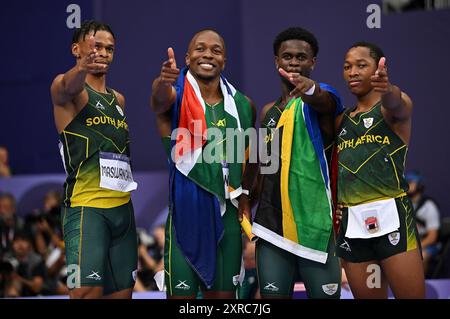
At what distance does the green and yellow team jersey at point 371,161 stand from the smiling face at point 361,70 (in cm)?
14

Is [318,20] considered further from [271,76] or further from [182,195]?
[182,195]

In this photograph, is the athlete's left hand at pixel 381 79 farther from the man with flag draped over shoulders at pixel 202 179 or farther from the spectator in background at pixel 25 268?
the spectator in background at pixel 25 268

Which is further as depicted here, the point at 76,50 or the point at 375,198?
the point at 76,50

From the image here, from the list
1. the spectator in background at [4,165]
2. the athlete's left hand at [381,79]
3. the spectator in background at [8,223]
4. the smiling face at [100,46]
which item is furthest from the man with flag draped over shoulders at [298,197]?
the spectator in background at [4,165]

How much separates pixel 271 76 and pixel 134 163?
79.0 inches

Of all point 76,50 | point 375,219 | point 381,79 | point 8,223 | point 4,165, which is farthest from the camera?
point 4,165

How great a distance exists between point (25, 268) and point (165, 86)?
3934 mm

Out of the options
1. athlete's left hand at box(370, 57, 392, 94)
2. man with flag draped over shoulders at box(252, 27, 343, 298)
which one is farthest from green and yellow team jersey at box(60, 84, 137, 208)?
athlete's left hand at box(370, 57, 392, 94)

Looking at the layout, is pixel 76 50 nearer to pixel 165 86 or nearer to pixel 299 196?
pixel 165 86

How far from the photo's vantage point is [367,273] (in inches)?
194

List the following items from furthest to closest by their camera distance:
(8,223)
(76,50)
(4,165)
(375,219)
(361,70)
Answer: (4,165) → (8,223) → (76,50) → (361,70) → (375,219)

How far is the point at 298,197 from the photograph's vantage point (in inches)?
192

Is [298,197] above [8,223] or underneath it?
above

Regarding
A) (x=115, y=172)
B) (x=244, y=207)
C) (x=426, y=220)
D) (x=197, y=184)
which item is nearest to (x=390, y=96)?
(x=244, y=207)
